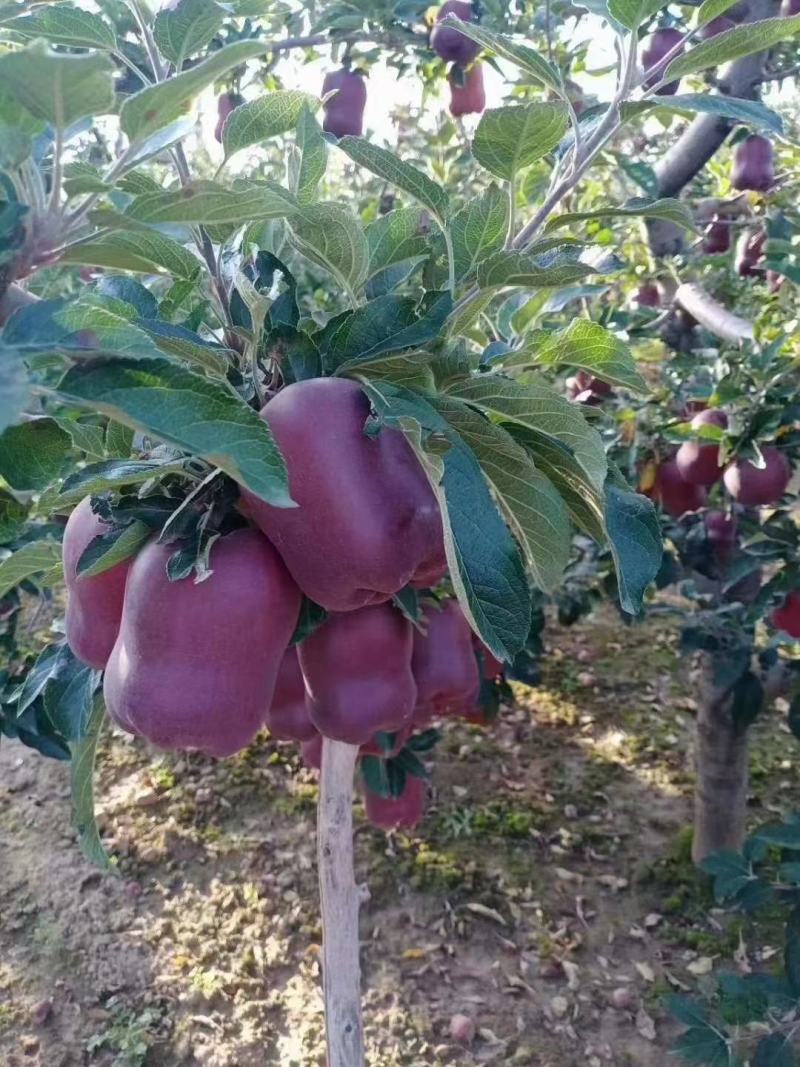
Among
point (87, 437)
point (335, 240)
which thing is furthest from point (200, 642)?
point (335, 240)

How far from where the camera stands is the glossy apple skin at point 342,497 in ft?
1.65

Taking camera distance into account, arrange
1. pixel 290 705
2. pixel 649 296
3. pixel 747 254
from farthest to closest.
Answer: pixel 649 296
pixel 747 254
pixel 290 705

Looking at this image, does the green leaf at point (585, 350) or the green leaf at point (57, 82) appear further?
the green leaf at point (585, 350)

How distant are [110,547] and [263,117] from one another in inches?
11.7

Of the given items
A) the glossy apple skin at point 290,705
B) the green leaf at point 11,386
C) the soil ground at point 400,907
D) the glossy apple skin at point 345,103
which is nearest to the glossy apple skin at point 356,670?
the glossy apple skin at point 290,705

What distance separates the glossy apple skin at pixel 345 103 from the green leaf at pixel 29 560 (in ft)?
4.59

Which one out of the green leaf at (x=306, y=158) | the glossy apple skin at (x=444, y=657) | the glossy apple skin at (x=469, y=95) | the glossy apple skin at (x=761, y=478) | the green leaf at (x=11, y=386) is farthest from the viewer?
the glossy apple skin at (x=469, y=95)

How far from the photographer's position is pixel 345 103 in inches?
70.8

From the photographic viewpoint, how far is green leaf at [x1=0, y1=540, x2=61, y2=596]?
2.10 ft

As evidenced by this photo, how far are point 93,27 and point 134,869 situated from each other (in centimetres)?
179

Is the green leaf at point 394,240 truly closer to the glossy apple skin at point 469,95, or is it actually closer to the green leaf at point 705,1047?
the green leaf at point 705,1047

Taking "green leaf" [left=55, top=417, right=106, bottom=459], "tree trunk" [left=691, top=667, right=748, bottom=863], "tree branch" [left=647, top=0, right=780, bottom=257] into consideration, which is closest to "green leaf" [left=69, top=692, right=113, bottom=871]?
"green leaf" [left=55, top=417, right=106, bottom=459]

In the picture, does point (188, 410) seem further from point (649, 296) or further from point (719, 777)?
point (649, 296)

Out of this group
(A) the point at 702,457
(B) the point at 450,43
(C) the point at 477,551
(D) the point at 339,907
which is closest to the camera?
(C) the point at 477,551
